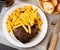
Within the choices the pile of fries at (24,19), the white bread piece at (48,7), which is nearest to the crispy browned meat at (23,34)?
the pile of fries at (24,19)

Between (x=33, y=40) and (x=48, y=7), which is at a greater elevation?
(x=48, y=7)

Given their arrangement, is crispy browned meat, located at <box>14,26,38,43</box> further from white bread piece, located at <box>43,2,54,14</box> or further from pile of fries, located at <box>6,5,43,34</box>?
white bread piece, located at <box>43,2,54,14</box>

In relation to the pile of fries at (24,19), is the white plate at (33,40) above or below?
below

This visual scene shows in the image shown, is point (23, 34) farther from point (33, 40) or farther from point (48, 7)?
point (48, 7)

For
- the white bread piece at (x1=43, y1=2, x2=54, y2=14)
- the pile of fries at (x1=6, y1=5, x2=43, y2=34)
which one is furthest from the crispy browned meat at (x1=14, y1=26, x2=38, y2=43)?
the white bread piece at (x1=43, y1=2, x2=54, y2=14)

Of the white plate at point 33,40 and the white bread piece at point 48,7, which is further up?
the white bread piece at point 48,7

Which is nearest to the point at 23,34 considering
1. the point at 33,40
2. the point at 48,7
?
the point at 33,40

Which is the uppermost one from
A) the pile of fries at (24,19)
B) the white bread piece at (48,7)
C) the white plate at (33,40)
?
the white bread piece at (48,7)

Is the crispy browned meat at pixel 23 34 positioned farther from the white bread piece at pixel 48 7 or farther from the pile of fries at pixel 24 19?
the white bread piece at pixel 48 7

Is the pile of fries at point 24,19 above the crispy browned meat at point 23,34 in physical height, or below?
above
